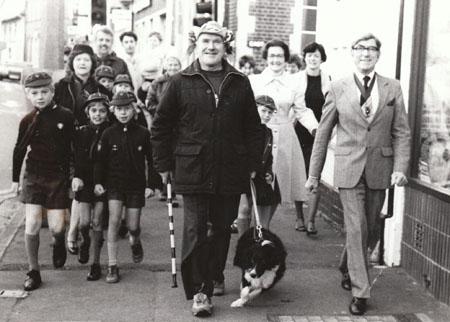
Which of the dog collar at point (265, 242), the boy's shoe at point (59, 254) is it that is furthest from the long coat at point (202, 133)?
the boy's shoe at point (59, 254)

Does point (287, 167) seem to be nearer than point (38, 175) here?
No

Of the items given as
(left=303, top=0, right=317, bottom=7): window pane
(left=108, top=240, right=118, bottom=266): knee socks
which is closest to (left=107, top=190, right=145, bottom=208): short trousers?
(left=108, top=240, right=118, bottom=266): knee socks

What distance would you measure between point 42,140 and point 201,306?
75.8 inches

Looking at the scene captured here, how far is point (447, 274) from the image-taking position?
615 centimetres

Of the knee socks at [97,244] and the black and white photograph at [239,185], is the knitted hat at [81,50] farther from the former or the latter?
the knee socks at [97,244]

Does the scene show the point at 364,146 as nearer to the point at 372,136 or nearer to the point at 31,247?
the point at 372,136

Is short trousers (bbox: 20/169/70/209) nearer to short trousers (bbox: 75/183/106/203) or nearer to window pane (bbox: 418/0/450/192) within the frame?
short trousers (bbox: 75/183/106/203)

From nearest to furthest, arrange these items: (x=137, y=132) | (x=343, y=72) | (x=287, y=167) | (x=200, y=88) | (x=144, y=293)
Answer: (x=200, y=88)
(x=144, y=293)
(x=137, y=132)
(x=287, y=167)
(x=343, y=72)

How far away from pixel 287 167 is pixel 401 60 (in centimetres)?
160

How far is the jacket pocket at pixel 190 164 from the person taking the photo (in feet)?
19.0

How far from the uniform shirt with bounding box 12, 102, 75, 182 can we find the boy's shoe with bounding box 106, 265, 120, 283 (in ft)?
3.12

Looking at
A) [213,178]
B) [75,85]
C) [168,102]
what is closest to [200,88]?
[168,102]

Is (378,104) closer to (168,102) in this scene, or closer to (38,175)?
(168,102)

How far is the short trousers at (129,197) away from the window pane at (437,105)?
8.01 ft
